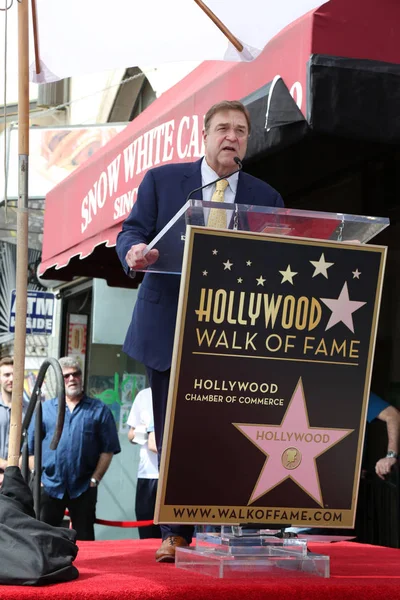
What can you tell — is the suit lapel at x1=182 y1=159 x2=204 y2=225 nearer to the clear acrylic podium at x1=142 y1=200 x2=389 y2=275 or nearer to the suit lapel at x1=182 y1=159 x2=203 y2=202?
the suit lapel at x1=182 y1=159 x2=203 y2=202

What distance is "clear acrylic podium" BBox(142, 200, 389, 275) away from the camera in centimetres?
317

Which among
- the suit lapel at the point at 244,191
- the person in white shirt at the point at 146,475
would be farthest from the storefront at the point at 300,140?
the person in white shirt at the point at 146,475

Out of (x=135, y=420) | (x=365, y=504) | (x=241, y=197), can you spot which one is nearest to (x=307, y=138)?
(x=241, y=197)

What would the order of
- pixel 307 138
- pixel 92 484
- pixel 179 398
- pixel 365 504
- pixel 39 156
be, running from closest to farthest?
pixel 179 398
pixel 307 138
pixel 365 504
pixel 92 484
pixel 39 156

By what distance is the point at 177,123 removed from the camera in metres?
6.84

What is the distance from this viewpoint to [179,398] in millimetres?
Result: 3227

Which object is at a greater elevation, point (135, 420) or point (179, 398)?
point (179, 398)

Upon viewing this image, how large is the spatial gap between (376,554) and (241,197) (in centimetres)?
192

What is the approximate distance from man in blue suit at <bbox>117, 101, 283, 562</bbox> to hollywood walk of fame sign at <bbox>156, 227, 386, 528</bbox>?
1.50 feet

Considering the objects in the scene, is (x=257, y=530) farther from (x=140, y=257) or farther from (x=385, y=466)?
(x=385, y=466)

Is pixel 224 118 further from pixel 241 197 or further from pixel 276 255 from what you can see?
pixel 276 255

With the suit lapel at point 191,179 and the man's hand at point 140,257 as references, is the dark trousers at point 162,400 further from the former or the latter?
the suit lapel at point 191,179

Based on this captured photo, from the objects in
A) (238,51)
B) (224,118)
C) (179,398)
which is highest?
(238,51)

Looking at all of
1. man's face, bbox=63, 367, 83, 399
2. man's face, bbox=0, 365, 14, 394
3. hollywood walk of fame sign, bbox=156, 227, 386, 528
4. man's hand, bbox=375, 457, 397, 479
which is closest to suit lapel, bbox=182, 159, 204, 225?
Result: hollywood walk of fame sign, bbox=156, 227, 386, 528
